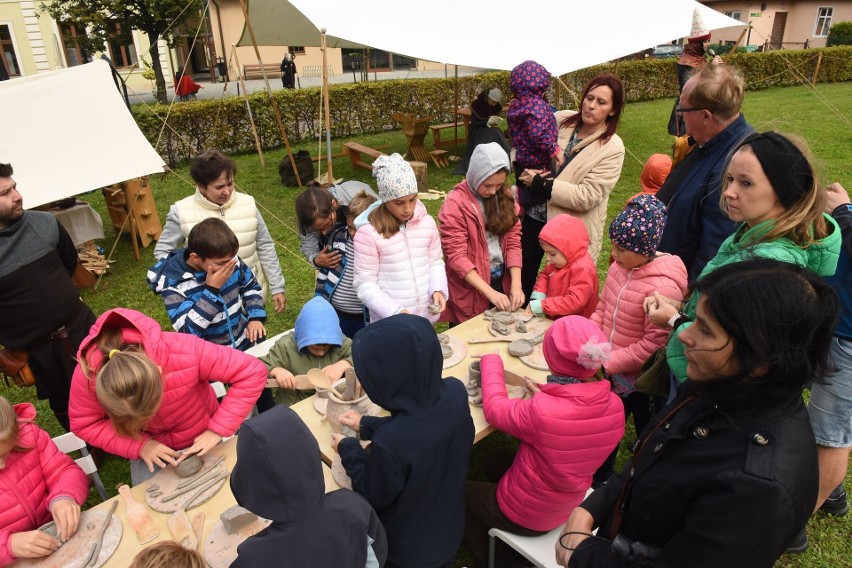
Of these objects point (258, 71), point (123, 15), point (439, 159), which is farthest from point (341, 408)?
point (258, 71)

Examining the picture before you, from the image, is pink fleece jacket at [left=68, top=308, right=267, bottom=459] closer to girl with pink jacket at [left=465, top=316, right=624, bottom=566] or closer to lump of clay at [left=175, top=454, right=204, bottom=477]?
lump of clay at [left=175, top=454, right=204, bottom=477]

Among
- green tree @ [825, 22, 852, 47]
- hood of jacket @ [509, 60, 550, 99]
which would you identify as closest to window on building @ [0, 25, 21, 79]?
hood of jacket @ [509, 60, 550, 99]

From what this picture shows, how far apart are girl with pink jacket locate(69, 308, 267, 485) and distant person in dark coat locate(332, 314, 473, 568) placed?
2.00 ft

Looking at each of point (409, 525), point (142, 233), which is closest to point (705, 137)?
point (409, 525)

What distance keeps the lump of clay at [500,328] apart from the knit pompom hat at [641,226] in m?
0.79

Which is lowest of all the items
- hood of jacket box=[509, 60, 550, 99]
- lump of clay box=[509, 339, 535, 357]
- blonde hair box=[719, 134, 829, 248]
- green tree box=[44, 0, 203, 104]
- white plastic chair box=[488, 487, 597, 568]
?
white plastic chair box=[488, 487, 597, 568]

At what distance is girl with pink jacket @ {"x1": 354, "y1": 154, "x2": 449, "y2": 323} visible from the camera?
2.98 meters

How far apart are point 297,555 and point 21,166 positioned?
5.23 m

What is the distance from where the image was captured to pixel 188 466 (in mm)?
2047

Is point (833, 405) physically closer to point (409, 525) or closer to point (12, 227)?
point (409, 525)

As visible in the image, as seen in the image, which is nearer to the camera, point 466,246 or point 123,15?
point 466,246

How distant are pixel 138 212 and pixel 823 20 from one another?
4054 centimetres

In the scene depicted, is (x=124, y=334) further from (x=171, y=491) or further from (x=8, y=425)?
(x=171, y=491)

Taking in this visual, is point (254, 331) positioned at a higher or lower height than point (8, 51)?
lower
